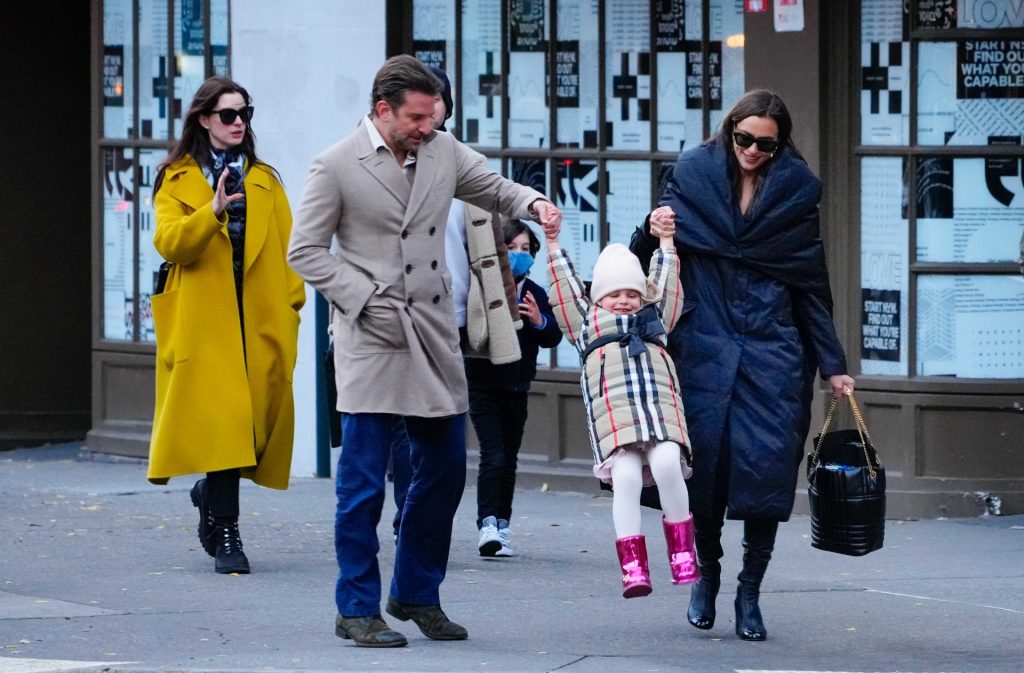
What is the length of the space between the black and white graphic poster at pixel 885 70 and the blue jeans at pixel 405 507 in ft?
12.5

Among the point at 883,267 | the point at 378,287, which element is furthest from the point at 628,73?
the point at 378,287

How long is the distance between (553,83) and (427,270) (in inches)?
168

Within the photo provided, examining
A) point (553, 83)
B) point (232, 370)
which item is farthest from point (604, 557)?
point (553, 83)

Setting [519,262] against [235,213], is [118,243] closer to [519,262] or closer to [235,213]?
[235,213]

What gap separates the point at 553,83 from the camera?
10711 millimetres

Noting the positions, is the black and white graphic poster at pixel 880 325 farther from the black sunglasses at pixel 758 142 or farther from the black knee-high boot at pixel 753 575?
the black sunglasses at pixel 758 142

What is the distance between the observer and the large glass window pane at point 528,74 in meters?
10.8

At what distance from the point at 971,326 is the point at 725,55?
6.16ft

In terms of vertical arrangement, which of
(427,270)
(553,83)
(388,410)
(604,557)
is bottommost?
(604,557)

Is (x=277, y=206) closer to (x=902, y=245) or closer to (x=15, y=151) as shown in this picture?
(x=902, y=245)

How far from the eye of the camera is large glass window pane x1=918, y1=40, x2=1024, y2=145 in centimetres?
968

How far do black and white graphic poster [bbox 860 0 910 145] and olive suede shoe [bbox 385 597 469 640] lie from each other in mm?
4147

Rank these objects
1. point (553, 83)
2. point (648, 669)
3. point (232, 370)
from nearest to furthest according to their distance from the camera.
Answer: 1. point (648, 669)
2. point (232, 370)
3. point (553, 83)

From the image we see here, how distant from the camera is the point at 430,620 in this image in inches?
266
